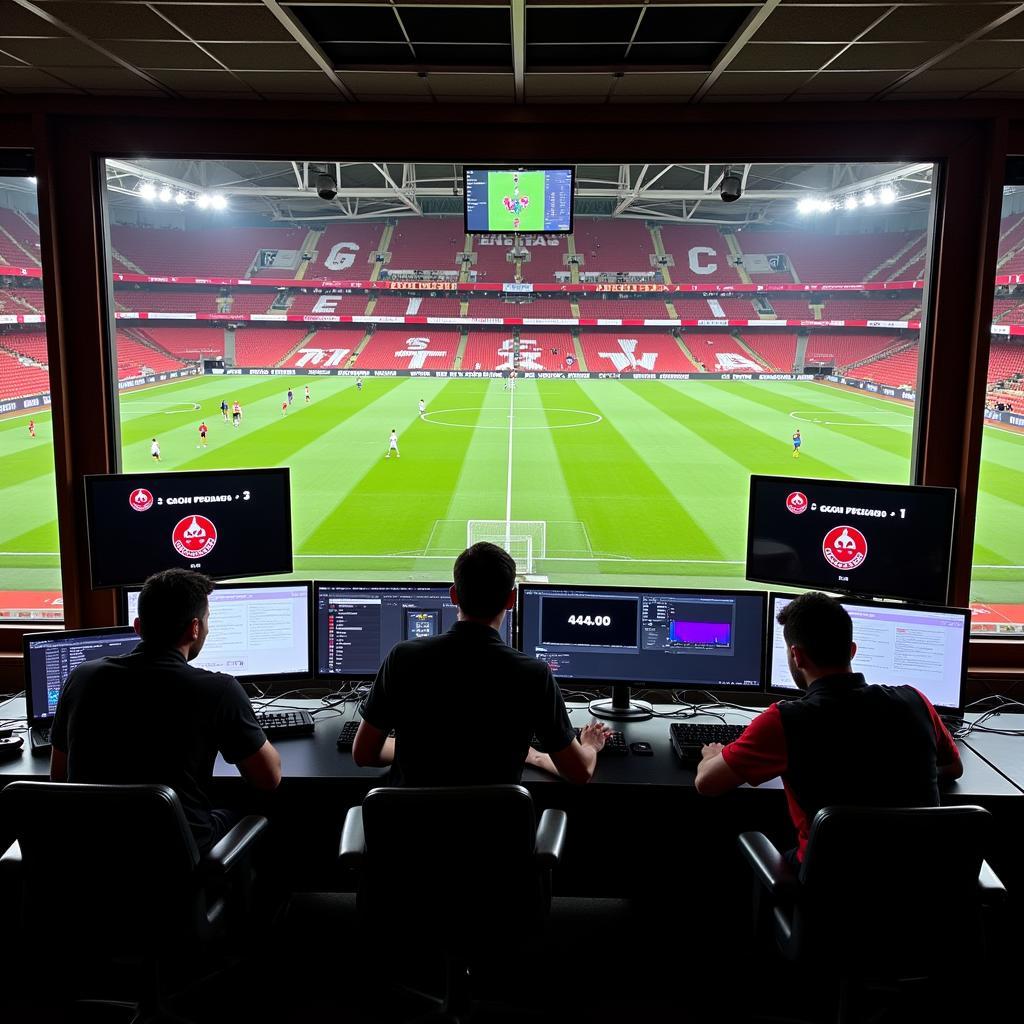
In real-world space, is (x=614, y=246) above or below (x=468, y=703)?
above

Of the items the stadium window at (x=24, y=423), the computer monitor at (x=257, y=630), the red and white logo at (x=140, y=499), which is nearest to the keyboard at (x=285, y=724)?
the computer monitor at (x=257, y=630)

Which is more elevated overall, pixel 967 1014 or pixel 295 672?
pixel 295 672

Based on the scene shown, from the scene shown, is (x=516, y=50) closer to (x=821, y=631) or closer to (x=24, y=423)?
(x=821, y=631)

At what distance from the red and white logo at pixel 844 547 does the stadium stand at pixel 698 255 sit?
122 feet

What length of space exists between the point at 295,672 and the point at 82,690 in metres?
1.22

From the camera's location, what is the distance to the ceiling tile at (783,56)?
9.62 ft

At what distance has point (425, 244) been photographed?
38531 millimetres

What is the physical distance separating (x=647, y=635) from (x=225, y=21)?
8.45 ft

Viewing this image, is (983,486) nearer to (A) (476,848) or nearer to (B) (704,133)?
(B) (704,133)

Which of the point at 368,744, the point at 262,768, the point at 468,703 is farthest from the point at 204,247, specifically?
the point at 468,703

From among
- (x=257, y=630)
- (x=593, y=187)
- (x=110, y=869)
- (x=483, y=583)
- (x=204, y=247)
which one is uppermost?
(x=204, y=247)

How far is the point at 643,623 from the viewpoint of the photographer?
319cm

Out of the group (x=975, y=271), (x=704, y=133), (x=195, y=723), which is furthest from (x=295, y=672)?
(x=975, y=271)

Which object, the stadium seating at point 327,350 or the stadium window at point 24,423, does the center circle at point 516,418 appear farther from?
the stadium seating at point 327,350
